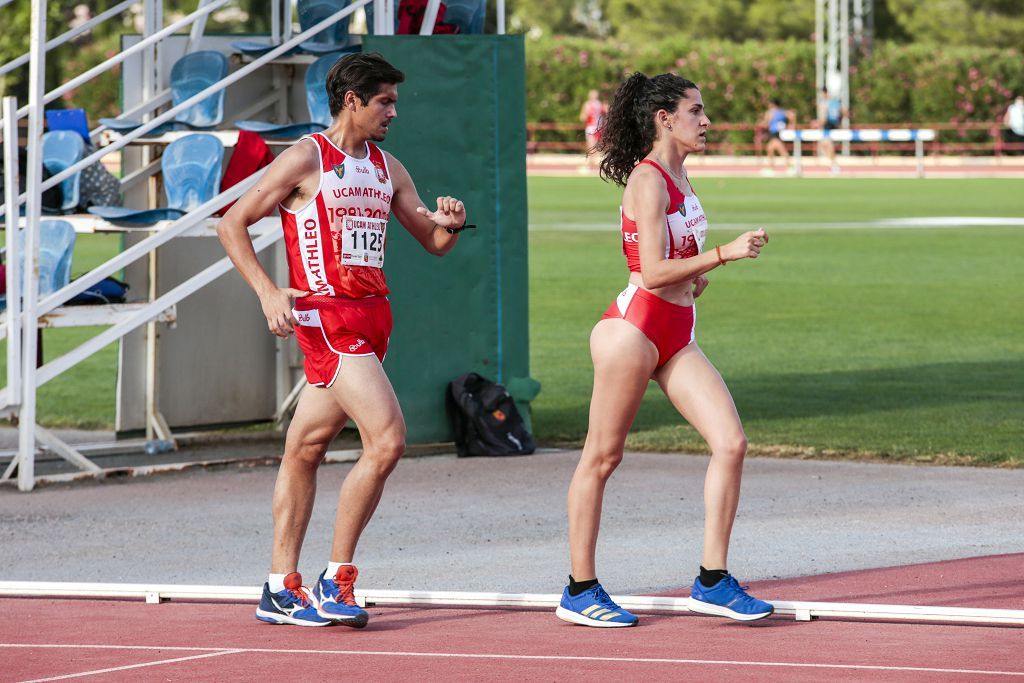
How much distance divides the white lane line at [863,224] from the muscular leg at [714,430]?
2416 centimetres

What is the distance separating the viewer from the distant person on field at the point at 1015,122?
5869cm

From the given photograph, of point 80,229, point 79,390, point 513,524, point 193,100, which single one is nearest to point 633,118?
point 513,524

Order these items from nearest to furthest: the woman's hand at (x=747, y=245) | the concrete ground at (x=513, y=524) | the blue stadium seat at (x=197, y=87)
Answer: the woman's hand at (x=747, y=245)
the concrete ground at (x=513, y=524)
the blue stadium seat at (x=197, y=87)

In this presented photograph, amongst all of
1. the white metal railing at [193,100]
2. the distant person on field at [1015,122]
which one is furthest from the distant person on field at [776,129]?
the white metal railing at [193,100]

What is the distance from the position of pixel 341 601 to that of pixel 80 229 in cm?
496

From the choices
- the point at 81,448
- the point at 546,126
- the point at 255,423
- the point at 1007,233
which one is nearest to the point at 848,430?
the point at 255,423

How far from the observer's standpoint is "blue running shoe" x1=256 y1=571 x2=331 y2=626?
6.76m

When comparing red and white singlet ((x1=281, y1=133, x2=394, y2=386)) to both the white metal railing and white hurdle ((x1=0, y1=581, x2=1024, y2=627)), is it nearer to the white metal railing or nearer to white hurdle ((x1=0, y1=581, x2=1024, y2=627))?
white hurdle ((x1=0, y1=581, x2=1024, y2=627))

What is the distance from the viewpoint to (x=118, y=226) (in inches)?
434

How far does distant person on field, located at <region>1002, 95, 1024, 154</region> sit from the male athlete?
179 feet

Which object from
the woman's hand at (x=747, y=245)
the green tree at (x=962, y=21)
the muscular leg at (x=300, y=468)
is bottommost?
the muscular leg at (x=300, y=468)

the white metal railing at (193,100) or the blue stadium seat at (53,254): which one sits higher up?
the white metal railing at (193,100)

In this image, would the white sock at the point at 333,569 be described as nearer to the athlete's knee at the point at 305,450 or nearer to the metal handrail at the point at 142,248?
the athlete's knee at the point at 305,450

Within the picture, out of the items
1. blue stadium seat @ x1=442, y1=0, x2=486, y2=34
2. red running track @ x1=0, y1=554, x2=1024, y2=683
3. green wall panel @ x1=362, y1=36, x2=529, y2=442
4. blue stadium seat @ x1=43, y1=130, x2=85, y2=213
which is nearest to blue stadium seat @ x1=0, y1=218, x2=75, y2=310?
blue stadium seat @ x1=43, y1=130, x2=85, y2=213
